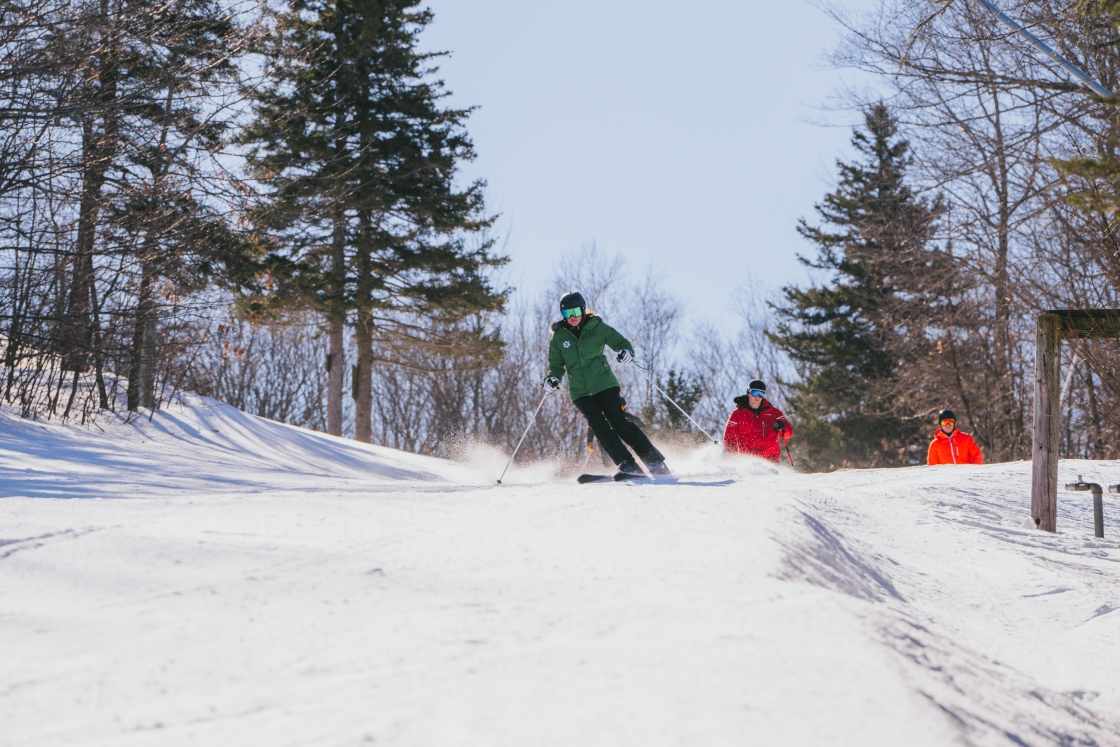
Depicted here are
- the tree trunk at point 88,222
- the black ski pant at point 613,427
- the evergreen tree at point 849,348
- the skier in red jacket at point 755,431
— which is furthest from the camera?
the evergreen tree at point 849,348

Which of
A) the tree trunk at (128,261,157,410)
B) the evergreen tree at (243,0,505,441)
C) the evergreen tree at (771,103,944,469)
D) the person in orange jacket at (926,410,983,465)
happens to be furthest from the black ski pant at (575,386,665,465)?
the evergreen tree at (771,103,944,469)

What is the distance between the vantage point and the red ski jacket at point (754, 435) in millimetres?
11953

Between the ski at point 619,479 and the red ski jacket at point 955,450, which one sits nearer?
the ski at point 619,479

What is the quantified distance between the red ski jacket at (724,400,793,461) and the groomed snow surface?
539cm

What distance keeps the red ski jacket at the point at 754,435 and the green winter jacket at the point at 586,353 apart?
365 centimetres

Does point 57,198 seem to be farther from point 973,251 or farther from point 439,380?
point 439,380

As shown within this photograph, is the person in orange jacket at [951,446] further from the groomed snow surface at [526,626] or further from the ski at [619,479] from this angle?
the groomed snow surface at [526,626]

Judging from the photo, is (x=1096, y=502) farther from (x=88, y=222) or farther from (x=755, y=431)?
(x=88, y=222)

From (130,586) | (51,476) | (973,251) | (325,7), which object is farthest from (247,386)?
(130,586)

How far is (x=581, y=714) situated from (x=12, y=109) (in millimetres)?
10489

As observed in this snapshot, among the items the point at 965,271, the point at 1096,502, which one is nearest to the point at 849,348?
the point at 965,271

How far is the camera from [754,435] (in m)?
12.0

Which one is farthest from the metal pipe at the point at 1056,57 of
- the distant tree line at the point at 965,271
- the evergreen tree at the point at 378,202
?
the evergreen tree at the point at 378,202

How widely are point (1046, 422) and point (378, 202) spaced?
55.8ft
